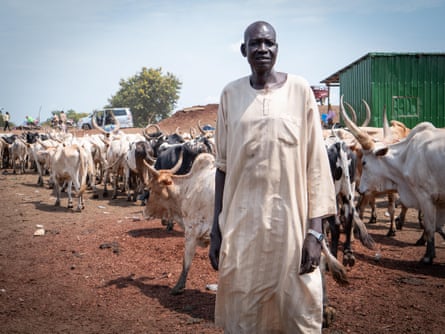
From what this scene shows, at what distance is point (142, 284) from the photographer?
565 cm

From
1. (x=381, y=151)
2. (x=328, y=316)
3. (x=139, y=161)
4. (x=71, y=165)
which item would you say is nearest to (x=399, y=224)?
(x=381, y=151)

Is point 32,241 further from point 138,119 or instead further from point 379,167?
point 138,119

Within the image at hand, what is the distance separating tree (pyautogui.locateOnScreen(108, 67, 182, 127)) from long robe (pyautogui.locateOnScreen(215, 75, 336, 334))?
42.9 meters

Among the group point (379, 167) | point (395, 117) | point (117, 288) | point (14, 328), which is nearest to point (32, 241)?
point (117, 288)

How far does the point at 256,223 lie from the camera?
2.35 meters

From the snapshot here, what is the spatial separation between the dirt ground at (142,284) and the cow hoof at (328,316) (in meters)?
0.06

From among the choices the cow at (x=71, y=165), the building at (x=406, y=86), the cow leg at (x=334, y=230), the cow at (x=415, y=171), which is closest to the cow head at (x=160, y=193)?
→ the cow leg at (x=334, y=230)

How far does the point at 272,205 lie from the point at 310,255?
0.33 metres

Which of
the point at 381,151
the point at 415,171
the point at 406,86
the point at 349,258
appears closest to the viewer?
the point at 349,258

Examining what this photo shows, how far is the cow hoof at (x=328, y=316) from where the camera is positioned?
13.8ft

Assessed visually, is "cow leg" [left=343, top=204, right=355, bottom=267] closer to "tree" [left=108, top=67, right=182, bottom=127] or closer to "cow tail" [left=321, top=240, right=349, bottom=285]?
"cow tail" [left=321, top=240, right=349, bottom=285]

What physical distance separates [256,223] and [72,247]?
5.94m

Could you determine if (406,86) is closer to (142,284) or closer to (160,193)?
(160,193)

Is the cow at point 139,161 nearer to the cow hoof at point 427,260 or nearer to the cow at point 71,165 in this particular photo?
the cow at point 71,165
